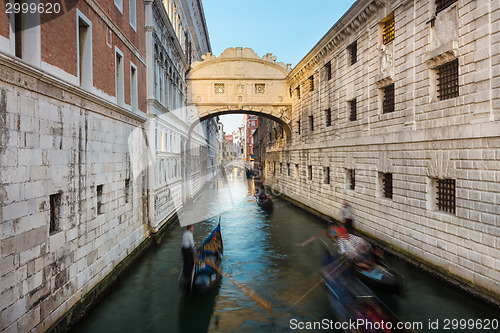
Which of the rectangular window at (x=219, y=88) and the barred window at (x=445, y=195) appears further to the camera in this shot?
the rectangular window at (x=219, y=88)

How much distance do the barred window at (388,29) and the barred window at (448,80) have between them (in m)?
2.85

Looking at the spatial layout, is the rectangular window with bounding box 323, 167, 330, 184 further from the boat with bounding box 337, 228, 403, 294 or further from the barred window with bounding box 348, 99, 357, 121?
the boat with bounding box 337, 228, 403, 294

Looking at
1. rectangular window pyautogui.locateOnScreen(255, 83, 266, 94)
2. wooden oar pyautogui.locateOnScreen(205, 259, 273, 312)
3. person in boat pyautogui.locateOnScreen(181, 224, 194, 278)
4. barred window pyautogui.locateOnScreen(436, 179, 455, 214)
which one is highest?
rectangular window pyautogui.locateOnScreen(255, 83, 266, 94)

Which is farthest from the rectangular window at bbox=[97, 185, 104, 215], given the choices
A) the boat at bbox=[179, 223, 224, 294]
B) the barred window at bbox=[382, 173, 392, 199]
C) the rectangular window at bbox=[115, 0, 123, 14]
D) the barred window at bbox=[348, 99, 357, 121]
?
the barred window at bbox=[348, 99, 357, 121]

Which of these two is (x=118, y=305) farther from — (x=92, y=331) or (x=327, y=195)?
(x=327, y=195)

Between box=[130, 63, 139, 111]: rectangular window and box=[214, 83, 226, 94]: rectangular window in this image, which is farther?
box=[214, 83, 226, 94]: rectangular window

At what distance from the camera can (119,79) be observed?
10336 millimetres

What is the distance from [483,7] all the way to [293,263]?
27.4 ft

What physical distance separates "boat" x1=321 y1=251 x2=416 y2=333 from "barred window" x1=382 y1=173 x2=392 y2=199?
4.40 m

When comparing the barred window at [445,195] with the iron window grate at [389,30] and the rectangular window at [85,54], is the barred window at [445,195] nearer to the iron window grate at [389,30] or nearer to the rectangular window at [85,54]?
the iron window grate at [389,30]

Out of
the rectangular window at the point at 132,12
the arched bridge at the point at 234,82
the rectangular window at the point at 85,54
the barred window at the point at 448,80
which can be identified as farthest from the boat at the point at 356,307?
the arched bridge at the point at 234,82

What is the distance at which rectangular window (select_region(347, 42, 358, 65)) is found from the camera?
13.9 metres

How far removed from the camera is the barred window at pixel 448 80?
331 inches

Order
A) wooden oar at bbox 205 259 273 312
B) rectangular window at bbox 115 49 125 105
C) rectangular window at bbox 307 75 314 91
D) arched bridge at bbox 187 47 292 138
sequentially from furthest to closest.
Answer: arched bridge at bbox 187 47 292 138, rectangular window at bbox 307 75 314 91, rectangular window at bbox 115 49 125 105, wooden oar at bbox 205 259 273 312
